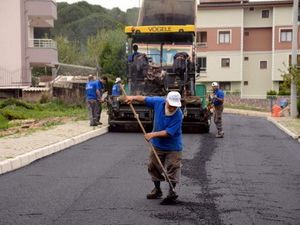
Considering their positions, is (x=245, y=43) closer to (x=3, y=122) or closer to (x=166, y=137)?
(x=3, y=122)

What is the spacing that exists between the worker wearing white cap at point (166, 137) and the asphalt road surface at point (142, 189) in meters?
0.37

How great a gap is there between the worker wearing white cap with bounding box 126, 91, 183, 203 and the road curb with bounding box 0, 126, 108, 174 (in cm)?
346

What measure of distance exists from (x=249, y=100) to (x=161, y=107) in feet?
128

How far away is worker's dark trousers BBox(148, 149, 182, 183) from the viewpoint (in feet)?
27.6

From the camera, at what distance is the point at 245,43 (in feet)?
184

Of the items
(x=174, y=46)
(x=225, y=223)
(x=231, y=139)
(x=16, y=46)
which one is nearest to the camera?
(x=225, y=223)

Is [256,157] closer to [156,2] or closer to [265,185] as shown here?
[265,185]

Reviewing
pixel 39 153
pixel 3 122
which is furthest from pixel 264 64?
pixel 39 153

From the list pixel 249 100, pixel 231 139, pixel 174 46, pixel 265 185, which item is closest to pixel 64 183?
pixel 265 185

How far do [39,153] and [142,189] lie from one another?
4078 millimetres

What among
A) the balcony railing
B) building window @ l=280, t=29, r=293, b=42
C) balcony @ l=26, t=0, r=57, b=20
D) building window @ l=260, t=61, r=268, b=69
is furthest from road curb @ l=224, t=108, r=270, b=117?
building window @ l=280, t=29, r=293, b=42

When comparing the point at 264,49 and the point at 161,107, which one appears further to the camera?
the point at 264,49

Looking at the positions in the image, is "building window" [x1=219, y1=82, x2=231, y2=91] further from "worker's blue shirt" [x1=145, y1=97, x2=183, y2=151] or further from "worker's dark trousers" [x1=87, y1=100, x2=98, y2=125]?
"worker's blue shirt" [x1=145, y1=97, x2=183, y2=151]

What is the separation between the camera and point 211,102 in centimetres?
1839
